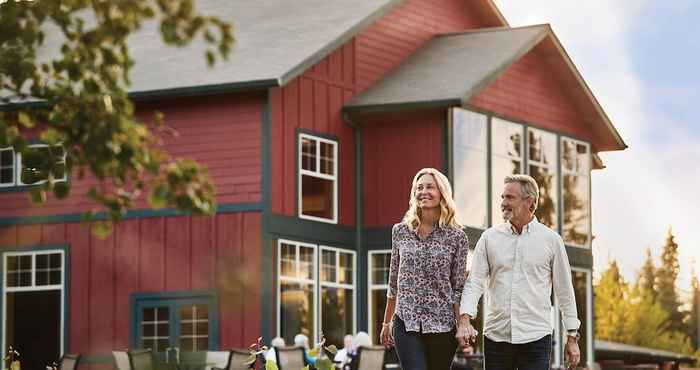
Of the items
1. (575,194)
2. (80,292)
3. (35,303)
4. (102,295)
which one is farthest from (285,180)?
(575,194)

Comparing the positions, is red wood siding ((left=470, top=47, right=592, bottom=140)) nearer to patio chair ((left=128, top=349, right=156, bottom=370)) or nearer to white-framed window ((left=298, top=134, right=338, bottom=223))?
white-framed window ((left=298, top=134, right=338, bottom=223))

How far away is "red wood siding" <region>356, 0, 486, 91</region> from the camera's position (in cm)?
3009

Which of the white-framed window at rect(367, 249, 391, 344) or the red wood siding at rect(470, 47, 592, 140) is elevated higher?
the red wood siding at rect(470, 47, 592, 140)

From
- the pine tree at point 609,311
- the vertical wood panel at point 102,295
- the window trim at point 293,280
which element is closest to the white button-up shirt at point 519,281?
the window trim at point 293,280

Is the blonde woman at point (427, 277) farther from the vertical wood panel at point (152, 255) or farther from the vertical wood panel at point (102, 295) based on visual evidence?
the vertical wood panel at point (102, 295)

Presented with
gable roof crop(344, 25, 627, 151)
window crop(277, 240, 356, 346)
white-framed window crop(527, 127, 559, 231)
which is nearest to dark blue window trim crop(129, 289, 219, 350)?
window crop(277, 240, 356, 346)

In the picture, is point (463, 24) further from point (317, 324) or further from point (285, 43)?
point (317, 324)

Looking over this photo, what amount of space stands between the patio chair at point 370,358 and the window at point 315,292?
194 inches

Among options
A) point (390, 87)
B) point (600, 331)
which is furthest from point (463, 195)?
point (600, 331)

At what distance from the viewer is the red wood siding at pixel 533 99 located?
99.5ft

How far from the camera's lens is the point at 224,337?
27078 millimetres

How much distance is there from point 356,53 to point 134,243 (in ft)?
17.3

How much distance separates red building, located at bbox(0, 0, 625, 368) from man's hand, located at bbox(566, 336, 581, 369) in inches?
648

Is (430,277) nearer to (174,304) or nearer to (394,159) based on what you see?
(174,304)
